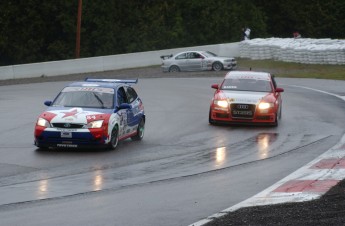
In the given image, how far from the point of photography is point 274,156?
17.9 meters

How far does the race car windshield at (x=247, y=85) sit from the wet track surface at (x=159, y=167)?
1200 millimetres

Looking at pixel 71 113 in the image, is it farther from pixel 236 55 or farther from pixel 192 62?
pixel 236 55

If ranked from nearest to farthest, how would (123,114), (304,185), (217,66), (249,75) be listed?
(304,185) < (123,114) < (249,75) < (217,66)

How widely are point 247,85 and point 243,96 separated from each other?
43.0 inches

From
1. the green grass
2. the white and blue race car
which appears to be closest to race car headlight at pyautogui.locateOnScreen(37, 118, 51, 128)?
the white and blue race car

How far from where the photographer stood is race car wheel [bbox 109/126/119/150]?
18.6 meters

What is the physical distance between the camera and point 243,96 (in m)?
24.1

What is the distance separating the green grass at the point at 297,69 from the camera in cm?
4653

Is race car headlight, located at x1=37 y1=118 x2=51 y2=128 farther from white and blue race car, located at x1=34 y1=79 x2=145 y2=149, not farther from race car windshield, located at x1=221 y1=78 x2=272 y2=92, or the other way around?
race car windshield, located at x1=221 y1=78 x2=272 y2=92

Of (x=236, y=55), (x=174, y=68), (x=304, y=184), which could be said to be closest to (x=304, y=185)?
(x=304, y=184)

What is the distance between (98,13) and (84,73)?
24.3 m

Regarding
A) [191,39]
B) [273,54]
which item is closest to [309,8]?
[191,39]

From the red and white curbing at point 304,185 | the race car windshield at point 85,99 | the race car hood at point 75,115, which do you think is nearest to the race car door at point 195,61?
the race car windshield at point 85,99

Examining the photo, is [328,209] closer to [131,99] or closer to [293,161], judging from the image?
[293,161]
